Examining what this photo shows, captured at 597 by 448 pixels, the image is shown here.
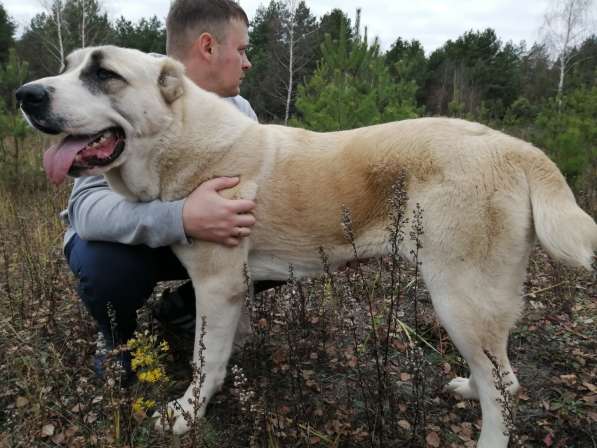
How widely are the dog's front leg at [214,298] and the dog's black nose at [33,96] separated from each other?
845 mm

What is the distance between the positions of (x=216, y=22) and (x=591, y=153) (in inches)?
236

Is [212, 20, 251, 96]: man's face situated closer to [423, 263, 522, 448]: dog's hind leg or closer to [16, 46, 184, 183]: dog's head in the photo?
[16, 46, 184, 183]: dog's head

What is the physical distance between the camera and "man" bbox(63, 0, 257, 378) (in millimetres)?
2062

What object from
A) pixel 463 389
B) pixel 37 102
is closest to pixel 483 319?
pixel 463 389

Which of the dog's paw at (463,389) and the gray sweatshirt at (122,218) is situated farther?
the dog's paw at (463,389)

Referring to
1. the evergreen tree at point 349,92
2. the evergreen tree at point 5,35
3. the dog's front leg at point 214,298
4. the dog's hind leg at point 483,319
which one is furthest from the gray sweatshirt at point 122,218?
the evergreen tree at point 5,35

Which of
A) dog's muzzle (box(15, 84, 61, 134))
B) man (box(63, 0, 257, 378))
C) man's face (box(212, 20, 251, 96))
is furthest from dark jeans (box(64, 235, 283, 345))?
man's face (box(212, 20, 251, 96))

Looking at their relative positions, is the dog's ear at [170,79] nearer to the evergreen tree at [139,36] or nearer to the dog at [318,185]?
the dog at [318,185]

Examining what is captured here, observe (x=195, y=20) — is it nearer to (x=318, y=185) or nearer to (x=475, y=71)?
(x=318, y=185)

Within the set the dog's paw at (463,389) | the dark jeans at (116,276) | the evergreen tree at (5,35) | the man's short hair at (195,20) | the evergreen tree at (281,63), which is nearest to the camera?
the dark jeans at (116,276)

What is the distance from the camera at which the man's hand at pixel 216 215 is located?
6.64 ft

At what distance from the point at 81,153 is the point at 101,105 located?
23 cm

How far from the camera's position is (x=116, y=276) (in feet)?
7.34

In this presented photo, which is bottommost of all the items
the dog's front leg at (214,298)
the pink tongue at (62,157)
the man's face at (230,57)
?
the dog's front leg at (214,298)
